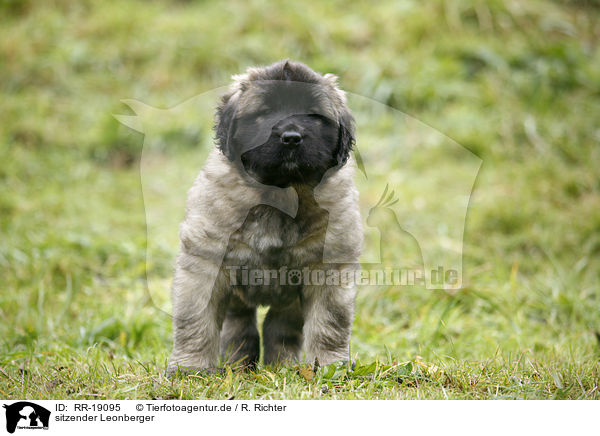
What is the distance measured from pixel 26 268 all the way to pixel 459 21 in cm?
577

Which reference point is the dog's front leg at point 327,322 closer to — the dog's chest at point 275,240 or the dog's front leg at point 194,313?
the dog's chest at point 275,240

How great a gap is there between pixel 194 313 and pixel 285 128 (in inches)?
37.0

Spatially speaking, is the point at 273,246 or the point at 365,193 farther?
the point at 365,193

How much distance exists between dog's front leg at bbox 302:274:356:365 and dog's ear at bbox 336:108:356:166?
0.63 meters

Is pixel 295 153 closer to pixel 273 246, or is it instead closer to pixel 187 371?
pixel 273 246

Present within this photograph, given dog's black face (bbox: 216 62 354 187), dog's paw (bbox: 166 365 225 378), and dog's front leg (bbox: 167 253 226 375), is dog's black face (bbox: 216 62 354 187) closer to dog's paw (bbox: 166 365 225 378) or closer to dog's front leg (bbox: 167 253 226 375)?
dog's front leg (bbox: 167 253 226 375)

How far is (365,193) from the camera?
5465 mm

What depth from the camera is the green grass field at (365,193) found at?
107 inches
